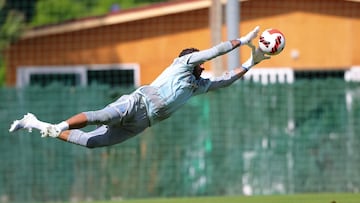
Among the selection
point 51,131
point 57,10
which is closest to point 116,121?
point 51,131

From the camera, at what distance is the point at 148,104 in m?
14.3

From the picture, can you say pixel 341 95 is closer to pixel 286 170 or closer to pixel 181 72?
pixel 286 170

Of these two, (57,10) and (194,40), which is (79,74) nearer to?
(194,40)

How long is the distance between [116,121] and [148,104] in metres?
0.46

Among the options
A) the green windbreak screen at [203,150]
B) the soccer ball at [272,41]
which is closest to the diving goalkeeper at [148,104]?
the soccer ball at [272,41]

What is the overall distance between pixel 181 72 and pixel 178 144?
24.4 ft

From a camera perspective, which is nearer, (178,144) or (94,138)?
(94,138)

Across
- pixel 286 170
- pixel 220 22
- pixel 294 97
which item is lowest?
pixel 286 170

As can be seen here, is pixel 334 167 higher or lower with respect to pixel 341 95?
lower

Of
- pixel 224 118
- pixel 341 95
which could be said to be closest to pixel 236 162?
pixel 224 118

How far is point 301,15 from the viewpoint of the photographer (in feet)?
80.7

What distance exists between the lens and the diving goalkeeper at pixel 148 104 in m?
13.8

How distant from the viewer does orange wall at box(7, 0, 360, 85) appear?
2444 cm

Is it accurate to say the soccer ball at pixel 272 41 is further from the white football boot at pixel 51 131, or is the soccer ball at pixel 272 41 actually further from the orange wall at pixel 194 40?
the orange wall at pixel 194 40
